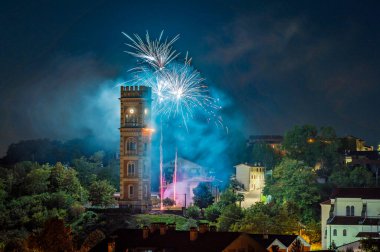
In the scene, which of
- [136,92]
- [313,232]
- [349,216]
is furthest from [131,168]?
[349,216]

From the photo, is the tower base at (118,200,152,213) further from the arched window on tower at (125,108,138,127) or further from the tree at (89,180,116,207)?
the arched window on tower at (125,108,138,127)

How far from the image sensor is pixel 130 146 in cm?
9262

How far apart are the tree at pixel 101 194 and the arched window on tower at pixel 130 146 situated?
5340 millimetres

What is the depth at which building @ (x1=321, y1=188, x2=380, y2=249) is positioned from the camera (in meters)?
75.1

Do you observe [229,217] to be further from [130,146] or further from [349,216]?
[130,146]

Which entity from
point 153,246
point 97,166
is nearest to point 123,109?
point 97,166

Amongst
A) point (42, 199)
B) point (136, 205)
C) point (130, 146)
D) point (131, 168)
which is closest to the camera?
point (42, 199)

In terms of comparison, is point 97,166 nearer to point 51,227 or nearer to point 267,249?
point 51,227

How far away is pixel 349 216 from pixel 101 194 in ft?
92.6

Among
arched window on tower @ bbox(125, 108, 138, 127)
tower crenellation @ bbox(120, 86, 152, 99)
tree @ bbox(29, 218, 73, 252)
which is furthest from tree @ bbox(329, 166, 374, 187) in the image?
tree @ bbox(29, 218, 73, 252)

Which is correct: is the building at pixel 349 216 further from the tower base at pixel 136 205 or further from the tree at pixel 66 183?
the tree at pixel 66 183

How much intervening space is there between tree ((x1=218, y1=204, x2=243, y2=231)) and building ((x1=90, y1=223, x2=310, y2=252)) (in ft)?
71.7

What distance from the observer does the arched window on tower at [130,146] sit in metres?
92.5

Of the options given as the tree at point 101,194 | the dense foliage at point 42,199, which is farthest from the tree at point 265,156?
the tree at point 101,194
